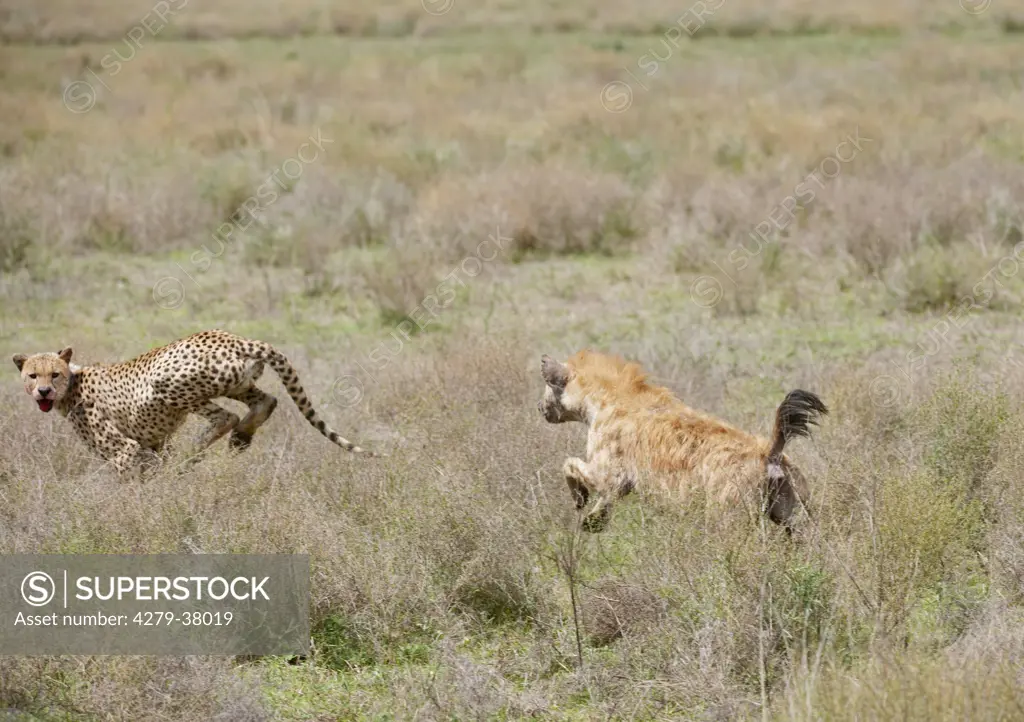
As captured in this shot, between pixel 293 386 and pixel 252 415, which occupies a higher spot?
pixel 293 386

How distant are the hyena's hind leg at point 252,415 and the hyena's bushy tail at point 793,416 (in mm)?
3449

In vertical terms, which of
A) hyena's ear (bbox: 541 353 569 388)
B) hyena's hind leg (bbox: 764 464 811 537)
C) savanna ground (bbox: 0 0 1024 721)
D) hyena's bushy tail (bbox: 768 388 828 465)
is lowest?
savanna ground (bbox: 0 0 1024 721)

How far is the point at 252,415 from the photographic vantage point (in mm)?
8859

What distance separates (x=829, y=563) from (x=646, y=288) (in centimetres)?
859

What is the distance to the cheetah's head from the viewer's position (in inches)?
334

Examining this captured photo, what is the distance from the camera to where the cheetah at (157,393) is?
8539 mm

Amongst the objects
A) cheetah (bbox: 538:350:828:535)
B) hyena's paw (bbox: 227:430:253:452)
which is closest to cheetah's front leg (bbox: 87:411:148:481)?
hyena's paw (bbox: 227:430:253:452)

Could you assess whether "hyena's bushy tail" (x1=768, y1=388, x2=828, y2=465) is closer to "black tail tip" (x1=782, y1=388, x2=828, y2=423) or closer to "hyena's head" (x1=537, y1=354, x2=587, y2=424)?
"black tail tip" (x1=782, y1=388, x2=828, y2=423)

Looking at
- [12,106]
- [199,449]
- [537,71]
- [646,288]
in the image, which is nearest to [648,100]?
[537,71]

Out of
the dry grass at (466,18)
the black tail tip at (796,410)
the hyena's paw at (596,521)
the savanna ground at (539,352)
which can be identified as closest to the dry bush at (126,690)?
A: the savanna ground at (539,352)

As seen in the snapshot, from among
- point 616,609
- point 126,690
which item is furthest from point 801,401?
point 126,690

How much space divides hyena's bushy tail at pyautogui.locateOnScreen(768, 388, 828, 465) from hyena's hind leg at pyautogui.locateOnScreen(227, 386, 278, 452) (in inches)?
136

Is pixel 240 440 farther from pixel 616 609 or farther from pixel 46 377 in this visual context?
pixel 616 609

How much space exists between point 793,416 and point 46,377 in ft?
14.7
